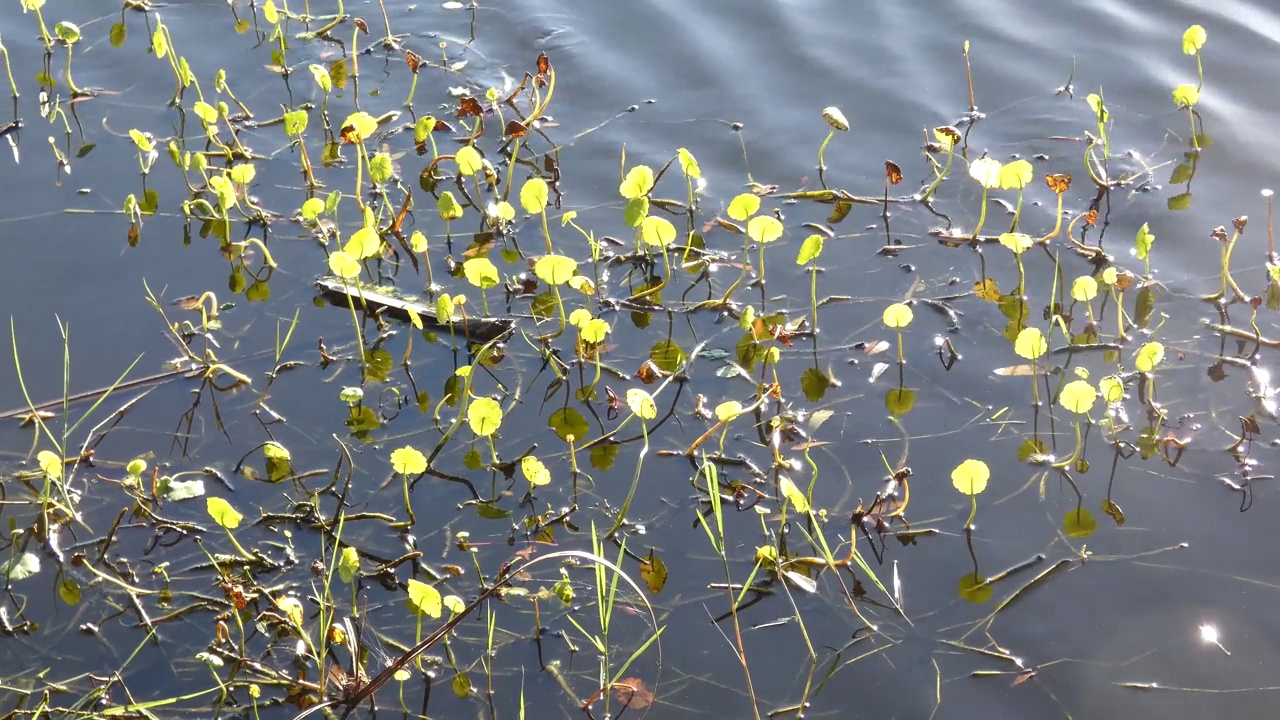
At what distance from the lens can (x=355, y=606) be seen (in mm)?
2527

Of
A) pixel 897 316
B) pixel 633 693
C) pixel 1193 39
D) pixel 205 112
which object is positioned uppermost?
pixel 1193 39

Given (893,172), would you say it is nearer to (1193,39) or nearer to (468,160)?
(1193,39)

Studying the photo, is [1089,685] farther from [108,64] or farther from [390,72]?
[108,64]

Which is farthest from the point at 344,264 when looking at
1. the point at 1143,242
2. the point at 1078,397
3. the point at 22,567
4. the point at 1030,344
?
the point at 1143,242

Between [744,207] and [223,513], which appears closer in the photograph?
[223,513]

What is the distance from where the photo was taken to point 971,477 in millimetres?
2543

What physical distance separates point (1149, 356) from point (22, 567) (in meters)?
2.55

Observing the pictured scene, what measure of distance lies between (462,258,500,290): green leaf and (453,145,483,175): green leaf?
0.56m

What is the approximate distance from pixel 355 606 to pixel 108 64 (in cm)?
290

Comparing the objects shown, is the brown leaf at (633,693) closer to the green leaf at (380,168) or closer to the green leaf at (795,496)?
the green leaf at (795,496)

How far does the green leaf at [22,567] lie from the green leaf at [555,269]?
1297 millimetres

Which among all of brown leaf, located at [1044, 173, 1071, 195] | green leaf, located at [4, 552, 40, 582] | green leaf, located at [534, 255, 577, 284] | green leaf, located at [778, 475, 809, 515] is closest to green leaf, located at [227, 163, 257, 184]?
green leaf, located at [534, 255, 577, 284]

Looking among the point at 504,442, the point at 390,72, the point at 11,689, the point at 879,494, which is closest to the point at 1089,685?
the point at 879,494

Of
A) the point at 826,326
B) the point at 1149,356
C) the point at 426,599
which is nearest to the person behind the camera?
the point at 426,599
